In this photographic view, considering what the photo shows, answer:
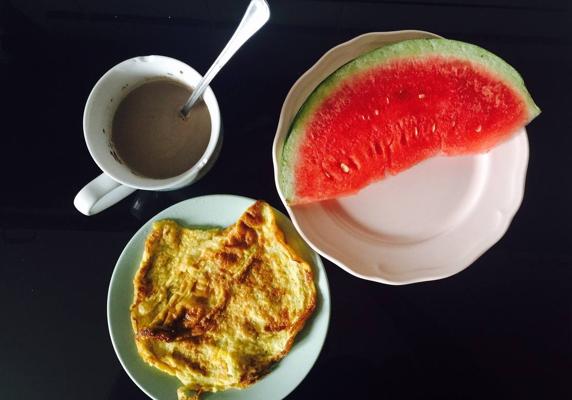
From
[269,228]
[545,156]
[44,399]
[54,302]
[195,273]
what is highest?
[545,156]

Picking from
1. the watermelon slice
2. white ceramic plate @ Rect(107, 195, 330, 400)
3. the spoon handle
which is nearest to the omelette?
white ceramic plate @ Rect(107, 195, 330, 400)

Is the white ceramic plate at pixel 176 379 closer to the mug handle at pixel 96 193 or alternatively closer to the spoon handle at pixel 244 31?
the mug handle at pixel 96 193

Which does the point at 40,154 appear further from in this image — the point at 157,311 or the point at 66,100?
the point at 157,311

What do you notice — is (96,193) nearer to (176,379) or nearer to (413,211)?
(176,379)

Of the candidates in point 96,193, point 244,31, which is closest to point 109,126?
point 96,193

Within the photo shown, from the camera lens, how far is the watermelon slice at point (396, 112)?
0.99 m

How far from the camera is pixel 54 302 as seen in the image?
115cm

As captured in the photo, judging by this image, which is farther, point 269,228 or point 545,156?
point 545,156

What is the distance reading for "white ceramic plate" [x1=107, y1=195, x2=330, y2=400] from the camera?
3.44 ft

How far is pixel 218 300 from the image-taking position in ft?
3.57

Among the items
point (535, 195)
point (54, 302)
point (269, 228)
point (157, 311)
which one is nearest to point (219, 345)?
point (157, 311)

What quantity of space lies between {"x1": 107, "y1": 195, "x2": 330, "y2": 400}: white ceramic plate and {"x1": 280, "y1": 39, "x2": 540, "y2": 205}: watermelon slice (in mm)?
143

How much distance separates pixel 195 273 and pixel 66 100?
0.51 meters

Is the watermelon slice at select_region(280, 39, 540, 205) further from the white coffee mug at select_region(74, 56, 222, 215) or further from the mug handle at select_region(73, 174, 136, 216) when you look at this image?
the mug handle at select_region(73, 174, 136, 216)
